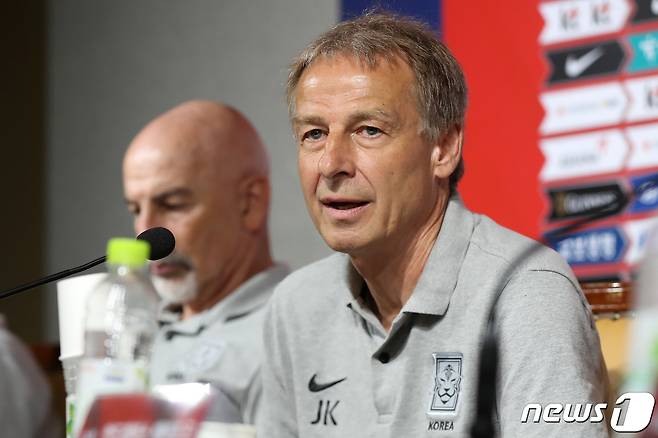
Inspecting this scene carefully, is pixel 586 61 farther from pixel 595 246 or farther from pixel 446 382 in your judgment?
pixel 446 382

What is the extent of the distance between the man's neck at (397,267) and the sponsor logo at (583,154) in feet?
3.17

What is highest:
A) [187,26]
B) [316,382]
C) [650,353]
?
[187,26]

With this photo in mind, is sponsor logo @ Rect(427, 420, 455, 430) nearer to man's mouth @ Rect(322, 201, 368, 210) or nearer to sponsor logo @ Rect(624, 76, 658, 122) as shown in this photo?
man's mouth @ Rect(322, 201, 368, 210)

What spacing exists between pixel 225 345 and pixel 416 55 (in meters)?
1.01

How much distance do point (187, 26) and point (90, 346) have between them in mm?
2960

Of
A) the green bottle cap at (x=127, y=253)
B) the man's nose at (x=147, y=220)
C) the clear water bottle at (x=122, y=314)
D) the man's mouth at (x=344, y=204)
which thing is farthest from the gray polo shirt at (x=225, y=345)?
the green bottle cap at (x=127, y=253)

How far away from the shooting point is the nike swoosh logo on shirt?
2.72 metres

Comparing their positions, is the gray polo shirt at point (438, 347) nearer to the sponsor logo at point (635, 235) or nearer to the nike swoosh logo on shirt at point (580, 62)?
the sponsor logo at point (635, 235)

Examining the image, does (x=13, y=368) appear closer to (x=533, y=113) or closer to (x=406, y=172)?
(x=406, y=172)

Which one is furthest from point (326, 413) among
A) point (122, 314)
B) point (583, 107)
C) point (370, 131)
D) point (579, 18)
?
point (579, 18)

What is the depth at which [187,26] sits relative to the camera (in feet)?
12.9

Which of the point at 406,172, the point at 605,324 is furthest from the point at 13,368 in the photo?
the point at 605,324

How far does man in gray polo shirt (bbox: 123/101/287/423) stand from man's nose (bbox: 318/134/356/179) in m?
0.97

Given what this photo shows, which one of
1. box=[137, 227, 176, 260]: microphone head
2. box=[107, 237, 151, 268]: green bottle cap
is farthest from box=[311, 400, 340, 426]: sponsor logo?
box=[107, 237, 151, 268]: green bottle cap
